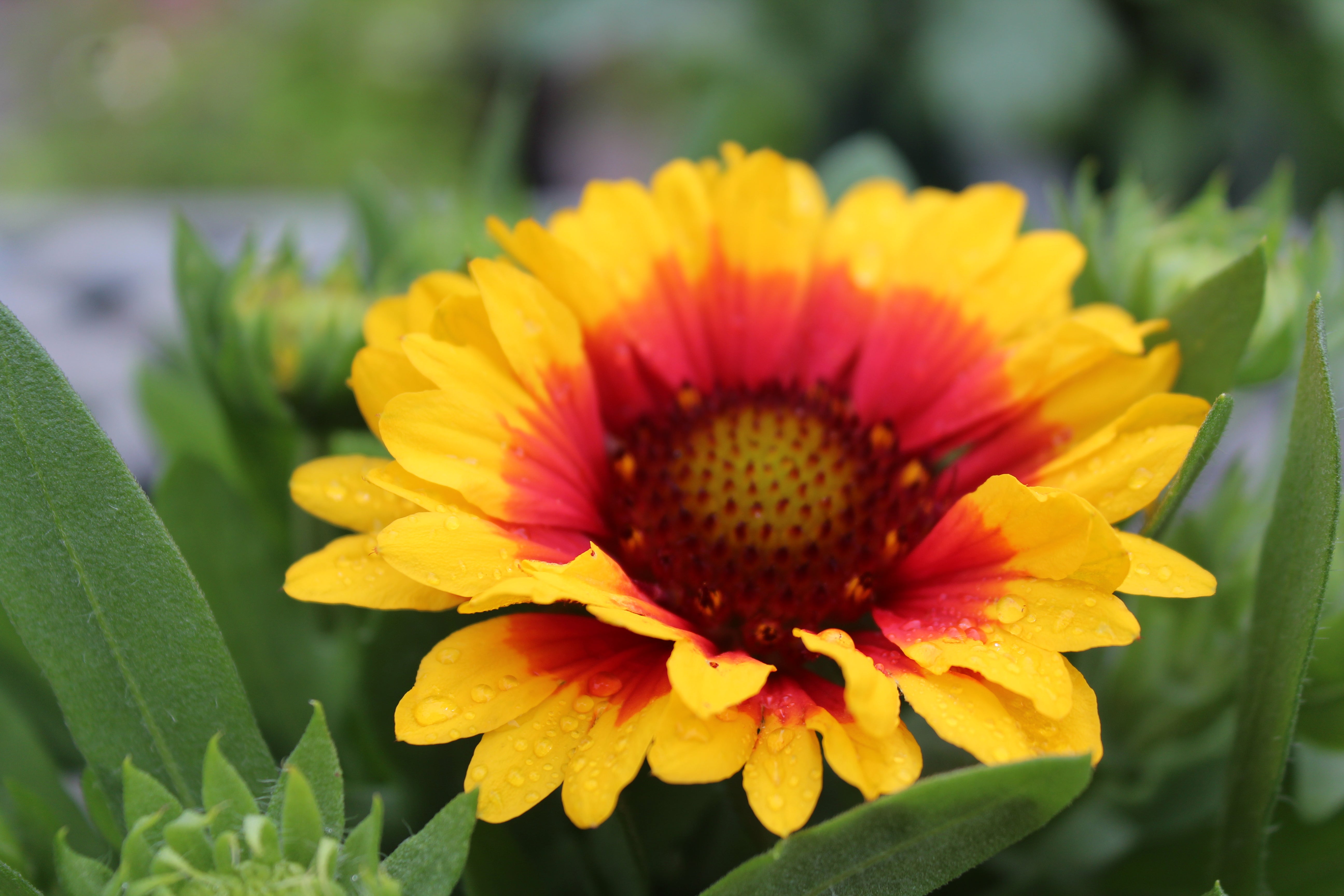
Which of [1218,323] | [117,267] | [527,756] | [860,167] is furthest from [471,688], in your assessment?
[117,267]

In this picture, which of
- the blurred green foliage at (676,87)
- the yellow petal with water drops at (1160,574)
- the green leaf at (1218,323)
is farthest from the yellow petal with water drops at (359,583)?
the blurred green foliage at (676,87)

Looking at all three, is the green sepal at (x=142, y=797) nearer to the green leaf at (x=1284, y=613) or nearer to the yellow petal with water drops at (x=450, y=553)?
the yellow petal with water drops at (x=450, y=553)

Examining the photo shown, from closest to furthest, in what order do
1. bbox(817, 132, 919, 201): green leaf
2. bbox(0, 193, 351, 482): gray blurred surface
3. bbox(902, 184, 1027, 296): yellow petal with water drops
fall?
bbox(902, 184, 1027, 296): yellow petal with water drops
bbox(817, 132, 919, 201): green leaf
bbox(0, 193, 351, 482): gray blurred surface

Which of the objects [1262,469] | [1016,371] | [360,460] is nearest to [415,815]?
[360,460]

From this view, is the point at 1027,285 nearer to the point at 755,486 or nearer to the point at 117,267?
the point at 755,486

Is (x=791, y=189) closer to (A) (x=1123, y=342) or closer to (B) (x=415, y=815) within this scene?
(A) (x=1123, y=342)

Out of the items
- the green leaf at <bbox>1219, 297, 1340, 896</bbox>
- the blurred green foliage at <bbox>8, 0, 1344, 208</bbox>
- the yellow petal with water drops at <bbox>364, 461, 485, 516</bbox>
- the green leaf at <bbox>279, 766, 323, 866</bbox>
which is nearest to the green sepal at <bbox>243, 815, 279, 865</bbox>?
the green leaf at <bbox>279, 766, 323, 866</bbox>

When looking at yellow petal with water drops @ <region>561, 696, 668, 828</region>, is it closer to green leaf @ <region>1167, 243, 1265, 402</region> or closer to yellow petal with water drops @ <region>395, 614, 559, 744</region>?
yellow petal with water drops @ <region>395, 614, 559, 744</region>
